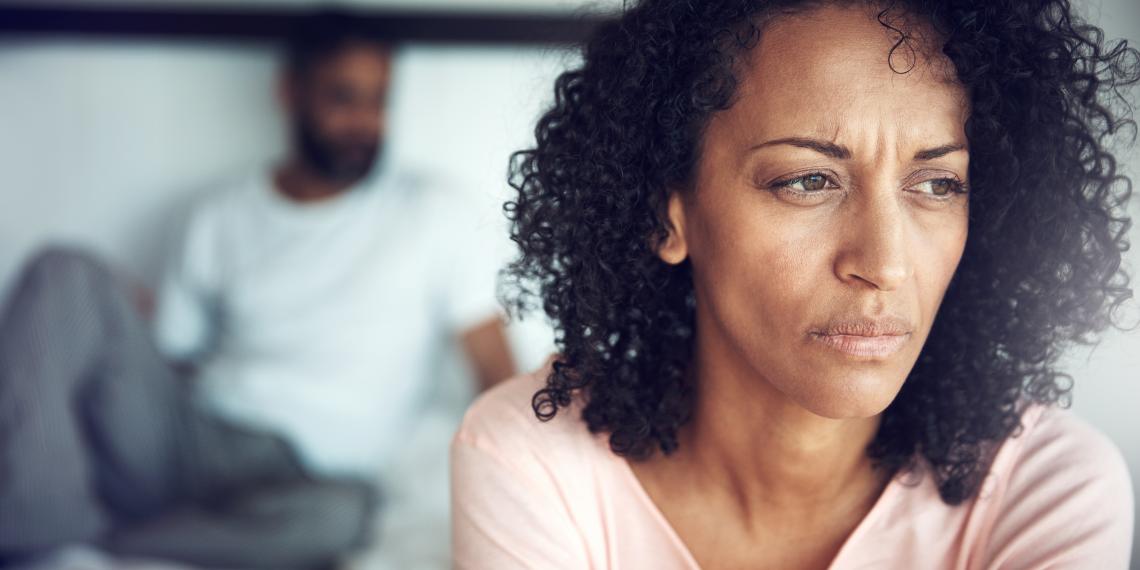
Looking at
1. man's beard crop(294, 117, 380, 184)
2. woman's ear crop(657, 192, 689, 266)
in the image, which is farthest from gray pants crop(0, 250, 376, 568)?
woman's ear crop(657, 192, 689, 266)

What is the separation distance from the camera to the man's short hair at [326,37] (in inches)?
88.5

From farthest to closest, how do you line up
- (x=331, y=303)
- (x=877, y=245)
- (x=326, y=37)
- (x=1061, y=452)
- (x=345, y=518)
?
1. (x=326, y=37)
2. (x=331, y=303)
3. (x=345, y=518)
4. (x=1061, y=452)
5. (x=877, y=245)

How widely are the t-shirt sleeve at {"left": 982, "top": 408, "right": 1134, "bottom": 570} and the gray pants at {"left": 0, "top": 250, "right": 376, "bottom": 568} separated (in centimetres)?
121

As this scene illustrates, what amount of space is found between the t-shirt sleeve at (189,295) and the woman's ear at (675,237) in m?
1.57

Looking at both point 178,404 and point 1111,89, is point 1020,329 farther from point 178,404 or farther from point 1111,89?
point 178,404

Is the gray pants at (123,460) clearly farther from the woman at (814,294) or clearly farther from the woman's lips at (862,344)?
the woman's lips at (862,344)

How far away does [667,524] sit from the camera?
3.44 ft

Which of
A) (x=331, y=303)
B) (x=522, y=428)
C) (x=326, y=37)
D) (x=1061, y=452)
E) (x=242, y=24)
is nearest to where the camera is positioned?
(x=1061, y=452)

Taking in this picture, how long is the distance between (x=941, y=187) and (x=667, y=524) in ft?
1.54

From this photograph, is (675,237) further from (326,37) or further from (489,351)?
(326,37)

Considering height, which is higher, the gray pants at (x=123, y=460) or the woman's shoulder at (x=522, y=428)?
the woman's shoulder at (x=522, y=428)

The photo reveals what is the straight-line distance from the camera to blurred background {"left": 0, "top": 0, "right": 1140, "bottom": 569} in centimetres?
229

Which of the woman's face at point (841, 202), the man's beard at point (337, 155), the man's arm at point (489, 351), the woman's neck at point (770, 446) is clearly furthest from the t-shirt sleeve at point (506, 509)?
the man's beard at point (337, 155)

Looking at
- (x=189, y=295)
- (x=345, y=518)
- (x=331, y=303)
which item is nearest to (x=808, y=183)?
(x=345, y=518)
